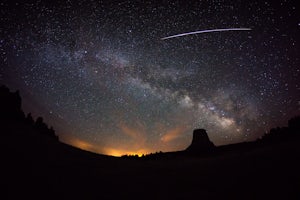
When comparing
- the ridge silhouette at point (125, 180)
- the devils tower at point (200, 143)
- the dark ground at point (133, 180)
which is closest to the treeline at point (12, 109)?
the ridge silhouette at point (125, 180)

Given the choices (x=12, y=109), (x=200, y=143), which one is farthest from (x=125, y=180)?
(x=200, y=143)

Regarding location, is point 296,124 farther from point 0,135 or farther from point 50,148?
point 0,135

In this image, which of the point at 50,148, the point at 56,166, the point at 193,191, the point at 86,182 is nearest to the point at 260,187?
the point at 193,191

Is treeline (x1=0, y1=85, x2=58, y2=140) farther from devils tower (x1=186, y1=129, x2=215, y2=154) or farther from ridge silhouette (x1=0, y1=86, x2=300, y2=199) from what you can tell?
devils tower (x1=186, y1=129, x2=215, y2=154)

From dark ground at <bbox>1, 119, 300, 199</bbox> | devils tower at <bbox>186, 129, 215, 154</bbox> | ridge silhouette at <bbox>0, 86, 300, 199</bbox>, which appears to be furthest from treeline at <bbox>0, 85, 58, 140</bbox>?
devils tower at <bbox>186, 129, 215, 154</bbox>

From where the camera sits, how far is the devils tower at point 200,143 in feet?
166

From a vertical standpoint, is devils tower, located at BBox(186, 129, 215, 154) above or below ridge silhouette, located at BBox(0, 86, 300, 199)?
above

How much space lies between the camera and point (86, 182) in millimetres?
11398

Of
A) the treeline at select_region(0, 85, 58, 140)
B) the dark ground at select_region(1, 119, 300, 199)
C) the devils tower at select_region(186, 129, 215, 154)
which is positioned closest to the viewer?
the dark ground at select_region(1, 119, 300, 199)

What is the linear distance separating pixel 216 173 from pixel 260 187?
398 cm

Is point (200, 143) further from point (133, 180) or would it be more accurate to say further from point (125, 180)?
point (125, 180)

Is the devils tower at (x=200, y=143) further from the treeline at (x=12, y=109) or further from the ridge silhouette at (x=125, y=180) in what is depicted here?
the treeline at (x=12, y=109)

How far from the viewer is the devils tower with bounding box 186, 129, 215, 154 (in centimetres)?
5045

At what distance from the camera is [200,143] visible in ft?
174
